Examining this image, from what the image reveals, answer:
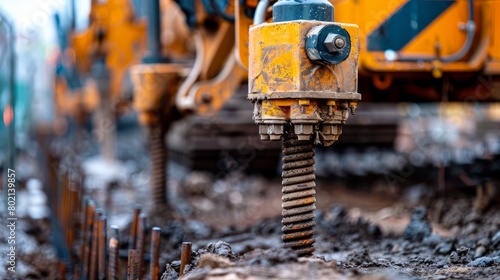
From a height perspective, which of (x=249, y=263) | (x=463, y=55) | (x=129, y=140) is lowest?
(x=129, y=140)

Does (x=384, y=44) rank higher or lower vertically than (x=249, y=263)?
higher

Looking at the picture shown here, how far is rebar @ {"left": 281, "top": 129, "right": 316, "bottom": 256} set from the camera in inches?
118

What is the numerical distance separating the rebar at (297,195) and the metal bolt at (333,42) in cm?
40

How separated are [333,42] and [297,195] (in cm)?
63

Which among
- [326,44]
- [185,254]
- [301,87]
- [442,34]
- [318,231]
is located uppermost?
[442,34]

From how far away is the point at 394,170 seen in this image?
9.24 metres

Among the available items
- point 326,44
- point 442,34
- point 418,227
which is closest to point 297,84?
point 326,44

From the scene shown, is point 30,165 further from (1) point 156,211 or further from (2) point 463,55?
(2) point 463,55

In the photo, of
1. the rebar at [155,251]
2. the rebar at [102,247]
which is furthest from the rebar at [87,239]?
the rebar at [155,251]

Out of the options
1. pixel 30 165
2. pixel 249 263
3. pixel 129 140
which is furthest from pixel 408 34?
pixel 129 140

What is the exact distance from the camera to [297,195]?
3000mm

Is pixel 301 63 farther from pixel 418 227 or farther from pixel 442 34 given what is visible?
pixel 442 34

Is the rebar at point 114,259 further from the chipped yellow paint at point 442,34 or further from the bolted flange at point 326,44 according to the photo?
the chipped yellow paint at point 442,34

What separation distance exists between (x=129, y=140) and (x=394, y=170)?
12.0 meters
